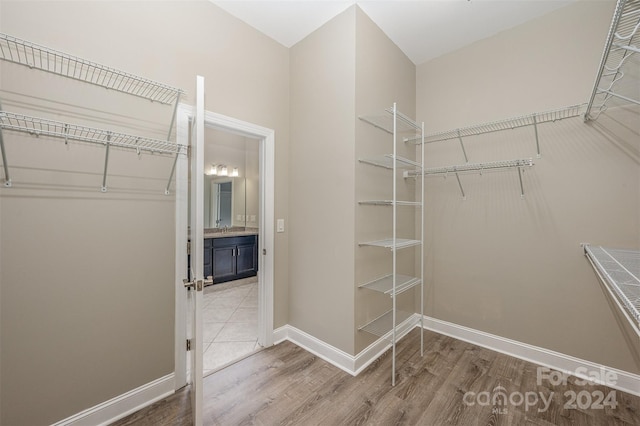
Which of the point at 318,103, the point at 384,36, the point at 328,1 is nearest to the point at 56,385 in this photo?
the point at 318,103

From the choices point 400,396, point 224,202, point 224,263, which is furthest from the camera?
point 224,202

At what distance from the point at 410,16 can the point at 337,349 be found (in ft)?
9.69

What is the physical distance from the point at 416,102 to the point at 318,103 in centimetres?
128

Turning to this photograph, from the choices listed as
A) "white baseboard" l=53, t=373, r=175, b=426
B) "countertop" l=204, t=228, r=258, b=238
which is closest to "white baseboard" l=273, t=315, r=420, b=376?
"white baseboard" l=53, t=373, r=175, b=426

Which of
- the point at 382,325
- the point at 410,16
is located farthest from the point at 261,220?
the point at 410,16

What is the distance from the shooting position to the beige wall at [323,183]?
210cm

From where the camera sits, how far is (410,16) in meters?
2.20

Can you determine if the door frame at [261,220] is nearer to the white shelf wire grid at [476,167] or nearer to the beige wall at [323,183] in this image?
the beige wall at [323,183]

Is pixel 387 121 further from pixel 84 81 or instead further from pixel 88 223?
pixel 88 223

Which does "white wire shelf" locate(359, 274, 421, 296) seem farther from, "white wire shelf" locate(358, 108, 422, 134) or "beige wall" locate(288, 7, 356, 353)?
"white wire shelf" locate(358, 108, 422, 134)

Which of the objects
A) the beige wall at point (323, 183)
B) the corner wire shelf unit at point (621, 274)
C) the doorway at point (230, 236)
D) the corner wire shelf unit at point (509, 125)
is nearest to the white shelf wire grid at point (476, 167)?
the corner wire shelf unit at point (509, 125)

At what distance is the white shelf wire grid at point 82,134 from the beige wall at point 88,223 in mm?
68

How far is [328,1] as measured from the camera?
204cm

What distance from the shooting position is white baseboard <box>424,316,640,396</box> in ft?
5.92
